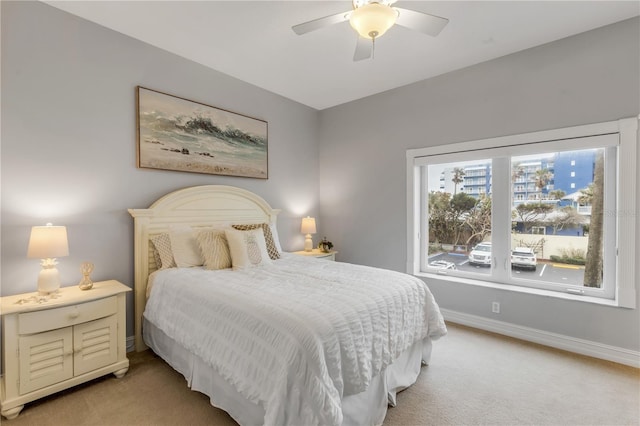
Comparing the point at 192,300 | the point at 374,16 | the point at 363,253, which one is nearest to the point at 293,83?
the point at 374,16

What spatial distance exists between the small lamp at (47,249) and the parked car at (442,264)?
3.72m

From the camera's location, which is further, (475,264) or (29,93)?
(475,264)

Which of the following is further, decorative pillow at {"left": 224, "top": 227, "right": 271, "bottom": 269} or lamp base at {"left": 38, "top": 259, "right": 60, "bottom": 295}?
decorative pillow at {"left": 224, "top": 227, "right": 271, "bottom": 269}

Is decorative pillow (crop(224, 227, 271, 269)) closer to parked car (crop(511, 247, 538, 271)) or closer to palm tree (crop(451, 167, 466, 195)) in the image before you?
palm tree (crop(451, 167, 466, 195))

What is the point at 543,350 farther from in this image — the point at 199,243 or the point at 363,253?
the point at 199,243

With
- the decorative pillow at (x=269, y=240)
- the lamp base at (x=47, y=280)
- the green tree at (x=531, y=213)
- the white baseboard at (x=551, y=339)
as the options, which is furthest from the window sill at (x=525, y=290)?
the lamp base at (x=47, y=280)

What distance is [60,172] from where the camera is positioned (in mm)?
2389

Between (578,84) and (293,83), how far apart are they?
116 inches

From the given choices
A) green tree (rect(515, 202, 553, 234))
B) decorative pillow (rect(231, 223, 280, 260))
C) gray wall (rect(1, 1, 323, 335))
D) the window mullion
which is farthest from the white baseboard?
gray wall (rect(1, 1, 323, 335))

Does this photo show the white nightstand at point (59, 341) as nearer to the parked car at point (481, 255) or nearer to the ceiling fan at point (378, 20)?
the ceiling fan at point (378, 20)

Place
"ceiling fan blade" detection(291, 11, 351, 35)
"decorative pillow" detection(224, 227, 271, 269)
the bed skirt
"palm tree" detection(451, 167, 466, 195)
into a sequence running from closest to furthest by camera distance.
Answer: the bed skirt, "ceiling fan blade" detection(291, 11, 351, 35), "decorative pillow" detection(224, 227, 271, 269), "palm tree" detection(451, 167, 466, 195)

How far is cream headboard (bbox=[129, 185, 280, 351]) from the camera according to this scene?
2680 millimetres

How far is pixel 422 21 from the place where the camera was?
187 cm

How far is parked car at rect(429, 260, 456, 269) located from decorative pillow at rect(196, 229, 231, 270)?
2551 mm
